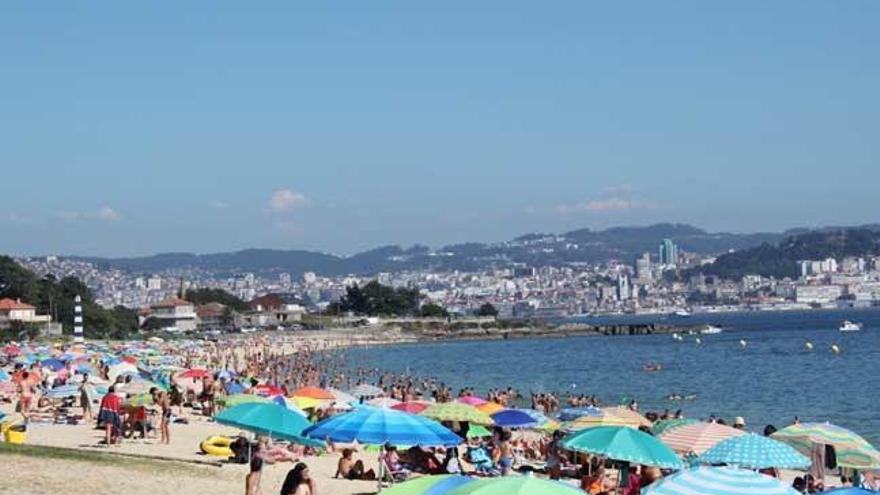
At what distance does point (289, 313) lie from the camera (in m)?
157

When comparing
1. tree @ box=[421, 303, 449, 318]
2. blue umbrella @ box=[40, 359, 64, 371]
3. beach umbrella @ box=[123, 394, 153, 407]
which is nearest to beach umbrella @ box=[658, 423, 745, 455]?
beach umbrella @ box=[123, 394, 153, 407]

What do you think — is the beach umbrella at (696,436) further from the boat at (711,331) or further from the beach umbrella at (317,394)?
the boat at (711,331)

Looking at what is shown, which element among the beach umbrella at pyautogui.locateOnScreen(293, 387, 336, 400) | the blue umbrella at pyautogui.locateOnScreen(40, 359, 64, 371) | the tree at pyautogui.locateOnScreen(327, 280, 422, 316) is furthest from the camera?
the tree at pyautogui.locateOnScreen(327, 280, 422, 316)

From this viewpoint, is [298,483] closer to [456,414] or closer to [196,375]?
[456,414]

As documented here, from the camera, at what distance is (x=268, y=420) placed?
17.0m

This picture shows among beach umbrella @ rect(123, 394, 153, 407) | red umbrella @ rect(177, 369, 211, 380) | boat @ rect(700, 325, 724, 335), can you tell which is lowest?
boat @ rect(700, 325, 724, 335)

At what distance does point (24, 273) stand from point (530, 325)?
2819 inches

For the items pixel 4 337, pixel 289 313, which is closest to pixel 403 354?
pixel 4 337

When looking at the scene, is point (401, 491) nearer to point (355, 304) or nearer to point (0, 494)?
point (0, 494)

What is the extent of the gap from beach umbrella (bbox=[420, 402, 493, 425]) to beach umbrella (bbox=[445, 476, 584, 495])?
1058 cm

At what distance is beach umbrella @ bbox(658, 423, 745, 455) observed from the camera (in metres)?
17.3

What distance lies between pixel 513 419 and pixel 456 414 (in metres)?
2.64

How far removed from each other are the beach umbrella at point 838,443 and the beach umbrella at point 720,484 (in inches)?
273

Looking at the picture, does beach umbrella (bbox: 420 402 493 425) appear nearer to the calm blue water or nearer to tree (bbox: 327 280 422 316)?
the calm blue water
